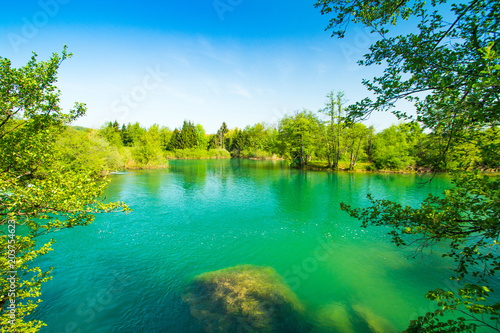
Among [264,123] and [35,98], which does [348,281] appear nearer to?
[35,98]

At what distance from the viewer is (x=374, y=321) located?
23.9ft

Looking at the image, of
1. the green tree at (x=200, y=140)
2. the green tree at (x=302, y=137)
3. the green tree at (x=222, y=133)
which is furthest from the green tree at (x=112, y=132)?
the green tree at (x=302, y=137)

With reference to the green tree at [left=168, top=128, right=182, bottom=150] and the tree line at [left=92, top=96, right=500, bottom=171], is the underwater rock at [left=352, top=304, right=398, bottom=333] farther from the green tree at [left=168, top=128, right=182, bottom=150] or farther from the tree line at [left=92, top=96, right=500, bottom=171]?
the green tree at [left=168, top=128, right=182, bottom=150]

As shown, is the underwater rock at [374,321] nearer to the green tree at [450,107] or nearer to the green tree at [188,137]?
the green tree at [450,107]

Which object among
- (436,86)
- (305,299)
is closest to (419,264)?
(305,299)

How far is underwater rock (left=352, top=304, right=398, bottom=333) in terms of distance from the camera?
6.96 meters

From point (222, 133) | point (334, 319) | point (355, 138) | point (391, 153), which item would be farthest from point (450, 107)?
point (222, 133)

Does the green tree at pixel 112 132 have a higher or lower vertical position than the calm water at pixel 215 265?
higher

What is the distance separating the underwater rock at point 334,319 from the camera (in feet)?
22.9

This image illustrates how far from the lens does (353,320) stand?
730cm

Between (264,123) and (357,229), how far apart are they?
3363 inches

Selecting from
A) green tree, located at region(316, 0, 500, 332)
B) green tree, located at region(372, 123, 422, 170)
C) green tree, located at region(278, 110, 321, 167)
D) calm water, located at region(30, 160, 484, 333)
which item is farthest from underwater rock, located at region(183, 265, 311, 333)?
green tree, located at region(278, 110, 321, 167)

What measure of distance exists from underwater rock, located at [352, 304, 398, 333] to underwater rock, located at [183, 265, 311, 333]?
2000 millimetres

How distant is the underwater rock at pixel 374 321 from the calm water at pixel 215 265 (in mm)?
42
